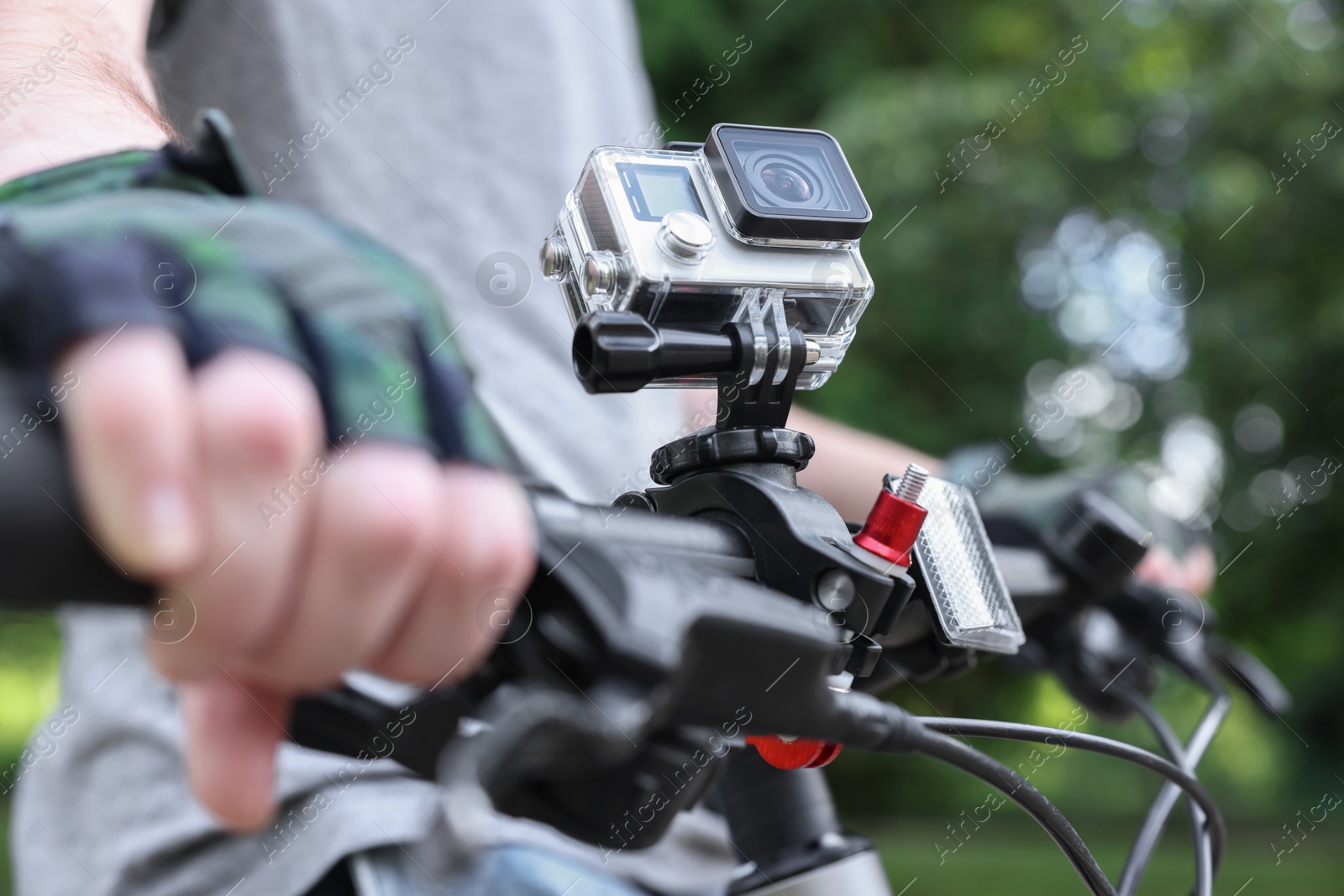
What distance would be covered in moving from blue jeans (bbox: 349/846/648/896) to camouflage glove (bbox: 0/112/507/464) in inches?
23.8

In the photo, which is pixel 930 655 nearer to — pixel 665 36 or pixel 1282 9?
pixel 665 36

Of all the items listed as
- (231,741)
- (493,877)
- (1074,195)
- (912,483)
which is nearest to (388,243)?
(493,877)

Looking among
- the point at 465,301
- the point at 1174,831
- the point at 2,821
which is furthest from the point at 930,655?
the point at 2,821

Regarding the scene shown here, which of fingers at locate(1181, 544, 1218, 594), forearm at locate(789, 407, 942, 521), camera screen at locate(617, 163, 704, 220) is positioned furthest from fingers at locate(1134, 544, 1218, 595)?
camera screen at locate(617, 163, 704, 220)

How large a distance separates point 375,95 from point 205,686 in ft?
3.60

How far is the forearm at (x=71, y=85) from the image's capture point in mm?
551

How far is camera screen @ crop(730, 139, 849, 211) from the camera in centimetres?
62

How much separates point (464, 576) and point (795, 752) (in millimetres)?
312

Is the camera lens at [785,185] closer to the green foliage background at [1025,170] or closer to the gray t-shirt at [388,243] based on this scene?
the gray t-shirt at [388,243]

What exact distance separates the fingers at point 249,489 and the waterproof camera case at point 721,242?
24cm

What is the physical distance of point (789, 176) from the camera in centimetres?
65

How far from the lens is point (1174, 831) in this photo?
782cm

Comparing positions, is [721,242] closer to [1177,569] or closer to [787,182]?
[787,182]

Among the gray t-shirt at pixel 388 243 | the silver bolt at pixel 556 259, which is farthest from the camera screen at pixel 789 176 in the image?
the gray t-shirt at pixel 388 243
